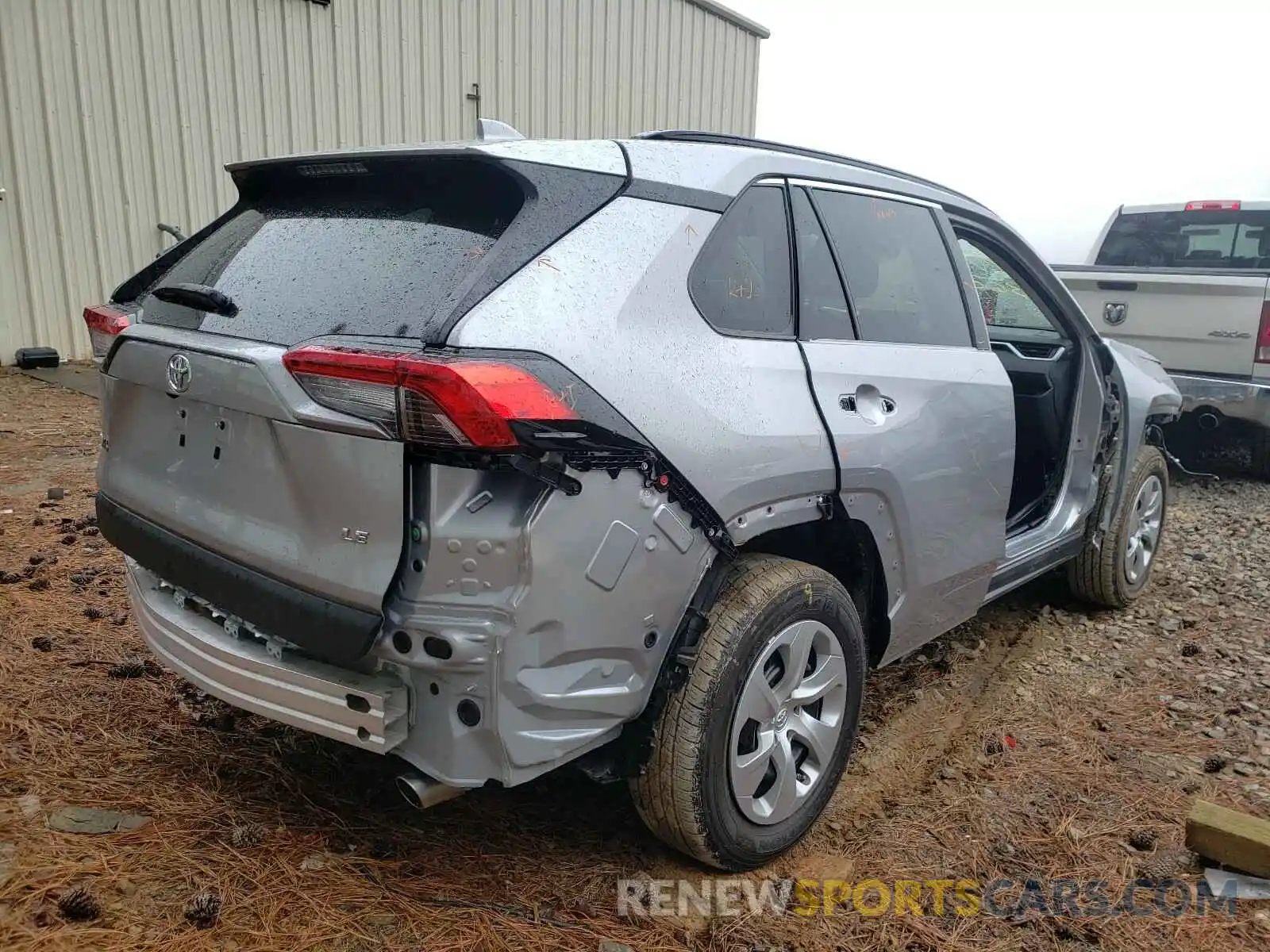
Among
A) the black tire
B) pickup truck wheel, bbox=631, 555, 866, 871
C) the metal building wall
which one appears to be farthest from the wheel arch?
the metal building wall

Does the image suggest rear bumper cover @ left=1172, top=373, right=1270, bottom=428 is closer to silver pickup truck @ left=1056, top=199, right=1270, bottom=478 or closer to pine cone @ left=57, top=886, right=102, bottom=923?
silver pickup truck @ left=1056, top=199, right=1270, bottom=478

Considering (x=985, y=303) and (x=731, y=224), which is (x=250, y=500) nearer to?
(x=731, y=224)

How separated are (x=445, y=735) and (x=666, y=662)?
54 centimetres

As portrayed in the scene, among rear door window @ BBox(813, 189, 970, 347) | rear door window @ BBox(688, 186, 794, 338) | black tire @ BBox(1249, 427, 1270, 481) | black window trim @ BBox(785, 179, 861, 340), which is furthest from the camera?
black tire @ BBox(1249, 427, 1270, 481)

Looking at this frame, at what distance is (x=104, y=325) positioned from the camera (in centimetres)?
259

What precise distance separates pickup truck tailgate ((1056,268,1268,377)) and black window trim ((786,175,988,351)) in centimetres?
429

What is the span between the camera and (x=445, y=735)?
1.94 metres

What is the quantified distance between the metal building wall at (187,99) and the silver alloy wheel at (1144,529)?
8646 millimetres

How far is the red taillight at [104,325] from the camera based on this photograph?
2531 millimetres

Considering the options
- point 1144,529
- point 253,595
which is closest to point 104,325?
point 253,595

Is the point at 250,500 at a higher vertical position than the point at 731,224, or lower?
lower

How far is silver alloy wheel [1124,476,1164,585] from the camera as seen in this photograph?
448 cm

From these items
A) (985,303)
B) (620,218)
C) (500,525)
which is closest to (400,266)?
(620,218)

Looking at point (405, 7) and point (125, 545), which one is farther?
point (405, 7)
